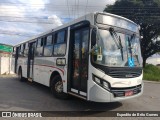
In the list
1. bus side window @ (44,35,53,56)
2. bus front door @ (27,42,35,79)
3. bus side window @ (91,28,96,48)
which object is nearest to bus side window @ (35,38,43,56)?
bus side window @ (44,35,53,56)

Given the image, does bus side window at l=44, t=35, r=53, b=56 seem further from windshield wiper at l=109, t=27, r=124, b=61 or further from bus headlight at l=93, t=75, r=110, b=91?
bus headlight at l=93, t=75, r=110, b=91

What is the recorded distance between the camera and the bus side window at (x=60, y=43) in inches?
341

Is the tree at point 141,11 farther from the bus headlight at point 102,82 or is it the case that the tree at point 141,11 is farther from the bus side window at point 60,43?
the bus headlight at point 102,82

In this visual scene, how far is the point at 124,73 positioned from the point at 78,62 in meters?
1.61

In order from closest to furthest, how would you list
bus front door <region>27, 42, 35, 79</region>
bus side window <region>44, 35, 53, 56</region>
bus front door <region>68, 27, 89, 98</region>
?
bus front door <region>68, 27, 89, 98</region> < bus side window <region>44, 35, 53, 56</region> < bus front door <region>27, 42, 35, 79</region>

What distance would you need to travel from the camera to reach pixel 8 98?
917cm

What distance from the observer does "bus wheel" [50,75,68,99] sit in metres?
8.82

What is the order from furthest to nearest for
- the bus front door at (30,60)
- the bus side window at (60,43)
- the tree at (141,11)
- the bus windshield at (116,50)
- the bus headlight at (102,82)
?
1. the tree at (141,11)
2. the bus front door at (30,60)
3. the bus side window at (60,43)
4. the bus windshield at (116,50)
5. the bus headlight at (102,82)

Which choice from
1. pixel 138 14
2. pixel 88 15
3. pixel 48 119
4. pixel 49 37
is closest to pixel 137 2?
pixel 138 14

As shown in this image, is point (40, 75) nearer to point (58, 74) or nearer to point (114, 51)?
point (58, 74)

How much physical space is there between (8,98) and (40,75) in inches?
87.2

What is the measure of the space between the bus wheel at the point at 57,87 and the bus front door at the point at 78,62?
94 centimetres

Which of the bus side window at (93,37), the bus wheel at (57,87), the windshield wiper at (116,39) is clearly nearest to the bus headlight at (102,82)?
the bus side window at (93,37)

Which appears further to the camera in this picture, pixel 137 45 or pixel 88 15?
pixel 137 45
